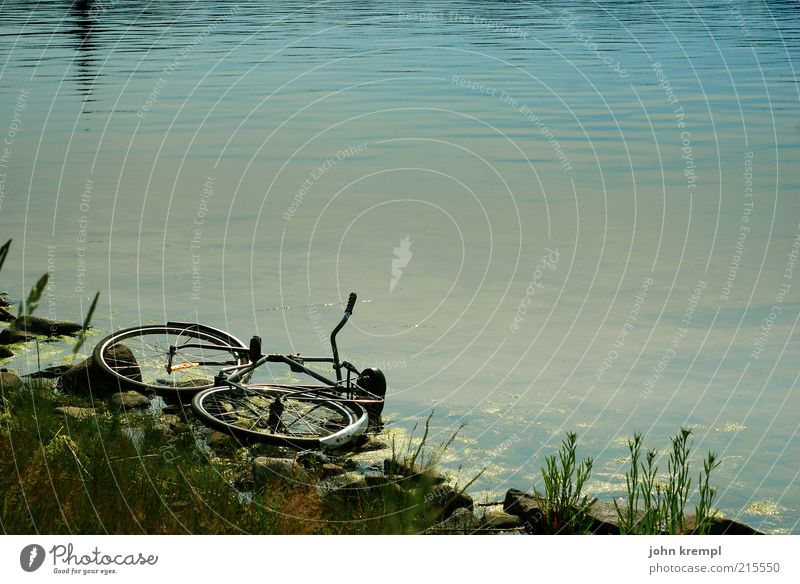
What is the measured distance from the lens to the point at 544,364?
9.45 meters

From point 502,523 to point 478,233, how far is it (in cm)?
698

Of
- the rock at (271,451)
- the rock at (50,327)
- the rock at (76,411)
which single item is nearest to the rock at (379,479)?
the rock at (271,451)

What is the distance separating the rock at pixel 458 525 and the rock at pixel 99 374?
343 centimetres

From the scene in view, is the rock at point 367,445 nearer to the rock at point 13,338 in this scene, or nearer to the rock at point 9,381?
the rock at point 9,381

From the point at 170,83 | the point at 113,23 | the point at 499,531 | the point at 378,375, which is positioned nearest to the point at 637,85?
the point at 170,83

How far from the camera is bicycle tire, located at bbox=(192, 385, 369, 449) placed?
757 centimetres

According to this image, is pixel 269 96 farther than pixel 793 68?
No

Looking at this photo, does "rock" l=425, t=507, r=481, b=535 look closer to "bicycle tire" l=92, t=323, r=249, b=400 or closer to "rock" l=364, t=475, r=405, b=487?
"rock" l=364, t=475, r=405, b=487

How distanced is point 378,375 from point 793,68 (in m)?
24.3

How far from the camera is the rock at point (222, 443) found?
8297mm

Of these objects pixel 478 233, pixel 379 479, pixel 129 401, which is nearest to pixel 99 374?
pixel 129 401

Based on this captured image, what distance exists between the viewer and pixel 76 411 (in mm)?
8648

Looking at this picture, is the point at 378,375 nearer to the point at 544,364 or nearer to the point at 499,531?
the point at 544,364

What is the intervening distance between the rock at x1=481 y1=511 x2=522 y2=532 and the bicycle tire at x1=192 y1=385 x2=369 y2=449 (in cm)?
119
